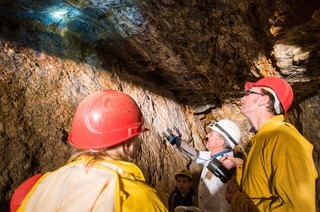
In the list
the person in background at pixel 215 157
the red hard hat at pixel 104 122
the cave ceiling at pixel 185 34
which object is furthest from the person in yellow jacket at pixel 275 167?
the cave ceiling at pixel 185 34

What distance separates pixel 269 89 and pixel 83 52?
285 cm

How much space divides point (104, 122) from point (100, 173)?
328 mm

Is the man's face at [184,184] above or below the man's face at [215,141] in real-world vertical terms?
below

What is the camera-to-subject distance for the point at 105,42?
417 cm

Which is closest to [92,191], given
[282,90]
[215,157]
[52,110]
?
[282,90]

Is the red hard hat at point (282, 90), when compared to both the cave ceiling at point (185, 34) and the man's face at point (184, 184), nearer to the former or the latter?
the cave ceiling at point (185, 34)

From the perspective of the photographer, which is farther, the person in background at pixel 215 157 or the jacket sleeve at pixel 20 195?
the person in background at pixel 215 157

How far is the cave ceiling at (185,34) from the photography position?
10.7 ft

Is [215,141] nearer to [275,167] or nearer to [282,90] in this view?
[282,90]

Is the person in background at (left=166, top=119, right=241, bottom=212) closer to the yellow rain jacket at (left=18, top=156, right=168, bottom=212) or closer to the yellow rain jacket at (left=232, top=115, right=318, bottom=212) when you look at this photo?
the yellow rain jacket at (left=232, top=115, right=318, bottom=212)

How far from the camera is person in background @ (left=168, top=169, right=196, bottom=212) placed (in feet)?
13.8

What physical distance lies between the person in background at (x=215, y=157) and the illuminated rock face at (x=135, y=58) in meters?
0.84

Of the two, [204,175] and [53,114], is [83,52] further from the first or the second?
[204,175]

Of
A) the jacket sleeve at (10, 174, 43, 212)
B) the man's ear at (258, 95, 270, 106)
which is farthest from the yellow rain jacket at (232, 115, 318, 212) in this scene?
the jacket sleeve at (10, 174, 43, 212)
